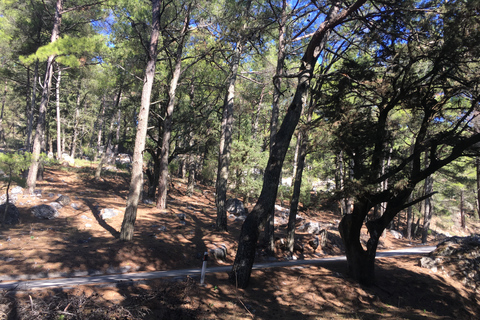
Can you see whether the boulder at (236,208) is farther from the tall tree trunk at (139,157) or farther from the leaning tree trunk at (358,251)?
the leaning tree trunk at (358,251)

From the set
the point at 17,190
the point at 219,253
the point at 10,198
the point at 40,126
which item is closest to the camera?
the point at 219,253

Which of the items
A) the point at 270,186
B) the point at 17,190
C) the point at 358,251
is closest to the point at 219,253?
the point at 270,186

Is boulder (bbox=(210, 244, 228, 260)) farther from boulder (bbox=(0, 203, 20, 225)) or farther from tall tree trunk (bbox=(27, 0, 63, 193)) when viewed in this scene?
tall tree trunk (bbox=(27, 0, 63, 193))

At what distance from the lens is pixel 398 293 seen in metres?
9.22

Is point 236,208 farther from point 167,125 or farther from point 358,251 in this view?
point 358,251

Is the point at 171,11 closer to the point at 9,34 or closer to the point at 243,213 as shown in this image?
the point at 9,34

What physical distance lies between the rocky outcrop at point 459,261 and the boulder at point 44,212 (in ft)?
54.8

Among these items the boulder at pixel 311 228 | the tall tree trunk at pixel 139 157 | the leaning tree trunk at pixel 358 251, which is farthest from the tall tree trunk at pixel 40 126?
the boulder at pixel 311 228

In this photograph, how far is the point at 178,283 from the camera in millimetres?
7070

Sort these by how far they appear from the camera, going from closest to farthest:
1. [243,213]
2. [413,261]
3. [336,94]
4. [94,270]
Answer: [94,270] → [336,94] → [413,261] → [243,213]

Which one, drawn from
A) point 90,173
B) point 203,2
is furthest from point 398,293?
point 90,173

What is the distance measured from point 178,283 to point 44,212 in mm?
9581

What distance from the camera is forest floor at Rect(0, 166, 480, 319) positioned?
219 inches

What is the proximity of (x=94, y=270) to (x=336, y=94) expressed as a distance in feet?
32.1
